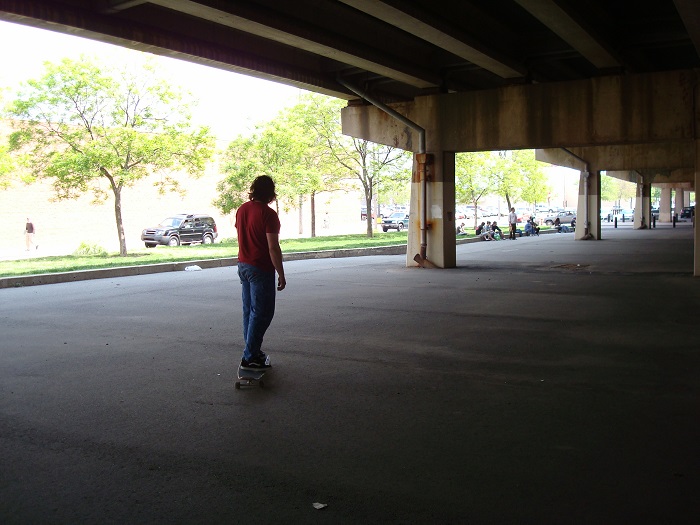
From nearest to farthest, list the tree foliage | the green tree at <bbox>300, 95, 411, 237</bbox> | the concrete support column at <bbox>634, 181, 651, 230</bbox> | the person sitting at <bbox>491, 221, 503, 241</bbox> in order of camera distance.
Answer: the tree foliage < the green tree at <bbox>300, 95, 411, 237</bbox> < the person sitting at <bbox>491, 221, 503, 241</bbox> < the concrete support column at <bbox>634, 181, 651, 230</bbox>

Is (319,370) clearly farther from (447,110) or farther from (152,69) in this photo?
(152,69)

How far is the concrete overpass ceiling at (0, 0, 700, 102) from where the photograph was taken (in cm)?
1142

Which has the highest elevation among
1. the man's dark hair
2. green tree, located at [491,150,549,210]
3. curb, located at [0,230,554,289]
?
green tree, located at [491,150,549,210]

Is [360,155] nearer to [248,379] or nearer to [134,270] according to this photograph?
[134,270]

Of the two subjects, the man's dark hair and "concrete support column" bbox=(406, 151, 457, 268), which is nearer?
the man's dark hair

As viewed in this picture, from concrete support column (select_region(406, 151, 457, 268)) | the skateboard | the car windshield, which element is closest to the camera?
the skateboard

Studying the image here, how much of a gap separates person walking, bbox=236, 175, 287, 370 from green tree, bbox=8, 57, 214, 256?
64.4 feet

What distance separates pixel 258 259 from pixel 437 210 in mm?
13570

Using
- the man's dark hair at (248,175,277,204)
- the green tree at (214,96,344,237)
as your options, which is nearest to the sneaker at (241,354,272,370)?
the man's dark hair at (248,175,277,204)

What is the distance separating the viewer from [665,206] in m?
75.8

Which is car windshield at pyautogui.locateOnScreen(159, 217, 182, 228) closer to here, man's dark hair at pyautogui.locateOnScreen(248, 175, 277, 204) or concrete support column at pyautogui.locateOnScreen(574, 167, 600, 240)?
concrete support column at pyautogui.locateOnScreen(574, 167, 600, 240)

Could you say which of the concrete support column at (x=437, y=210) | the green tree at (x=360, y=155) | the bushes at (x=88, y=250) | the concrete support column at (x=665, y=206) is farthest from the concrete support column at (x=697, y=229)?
the concrete support column at (x=665, y=206)

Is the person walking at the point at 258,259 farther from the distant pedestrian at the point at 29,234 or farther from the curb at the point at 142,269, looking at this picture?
the distant pedestrian at the point at 29,234

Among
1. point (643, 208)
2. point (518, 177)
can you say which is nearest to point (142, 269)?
point (518, 177)
